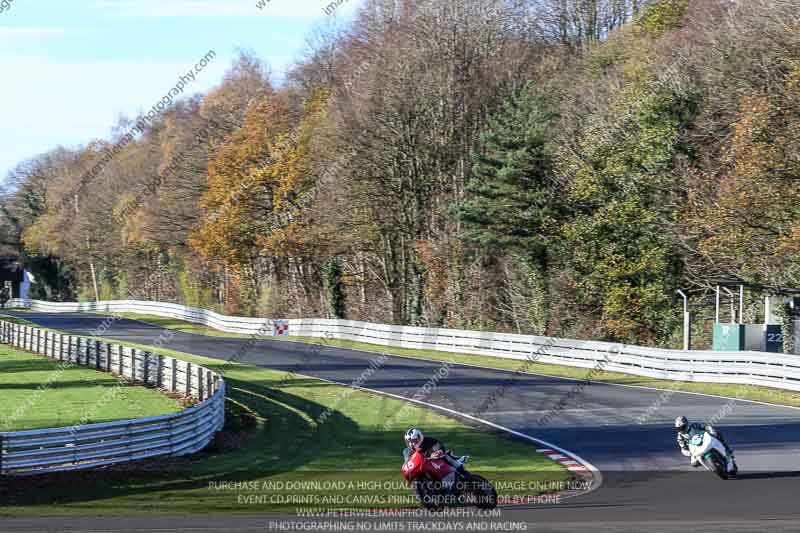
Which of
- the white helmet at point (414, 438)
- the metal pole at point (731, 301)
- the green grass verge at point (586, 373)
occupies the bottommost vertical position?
the green grass verge at point (586, 373)

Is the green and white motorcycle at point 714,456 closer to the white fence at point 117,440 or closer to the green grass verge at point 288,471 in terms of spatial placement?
the green grass verge at point 288,471

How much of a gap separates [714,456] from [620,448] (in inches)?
148

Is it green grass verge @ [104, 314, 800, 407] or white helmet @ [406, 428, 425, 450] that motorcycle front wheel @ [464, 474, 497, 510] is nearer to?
white helmet @ [406, 428, 425, 450]

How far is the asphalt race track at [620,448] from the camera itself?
13797 mm

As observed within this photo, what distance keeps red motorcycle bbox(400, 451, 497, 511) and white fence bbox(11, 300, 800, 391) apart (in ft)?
60.5

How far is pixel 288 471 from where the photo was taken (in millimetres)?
18906

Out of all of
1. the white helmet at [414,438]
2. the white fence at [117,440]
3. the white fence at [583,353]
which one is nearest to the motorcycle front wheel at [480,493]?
the white helmet at [414,438]

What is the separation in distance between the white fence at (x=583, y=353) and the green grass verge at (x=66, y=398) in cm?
1360

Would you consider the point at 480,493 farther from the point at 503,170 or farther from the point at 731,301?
the point at 503,170

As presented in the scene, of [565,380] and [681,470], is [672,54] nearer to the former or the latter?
[565,380]

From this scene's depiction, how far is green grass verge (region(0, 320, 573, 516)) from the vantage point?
15.7m

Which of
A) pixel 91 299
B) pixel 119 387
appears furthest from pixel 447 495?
pixel 91 299

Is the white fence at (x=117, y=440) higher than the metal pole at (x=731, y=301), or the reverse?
the metal pole at (x=731, y=301)

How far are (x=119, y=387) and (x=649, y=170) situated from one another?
936 inches
